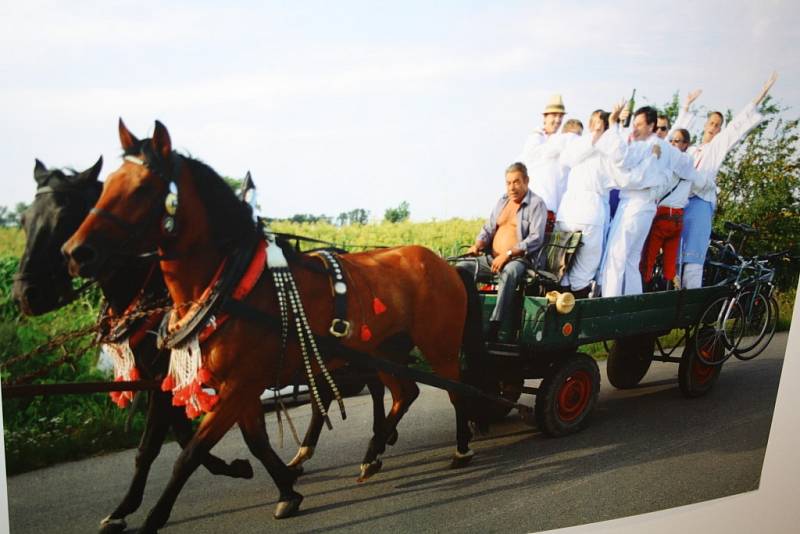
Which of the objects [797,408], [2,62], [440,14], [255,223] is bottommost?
[797,408]

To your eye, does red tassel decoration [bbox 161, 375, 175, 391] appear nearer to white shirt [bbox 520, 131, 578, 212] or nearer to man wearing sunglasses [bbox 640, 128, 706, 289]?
white shirt [bbox 520, 131, 578, 212]

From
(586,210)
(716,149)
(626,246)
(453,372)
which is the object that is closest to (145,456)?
(453,372)

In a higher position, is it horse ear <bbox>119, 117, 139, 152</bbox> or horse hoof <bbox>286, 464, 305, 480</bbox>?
horse ear <bbox>119, 117, 139, 152</bbox>

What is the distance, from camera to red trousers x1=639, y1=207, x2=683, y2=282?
4.95m

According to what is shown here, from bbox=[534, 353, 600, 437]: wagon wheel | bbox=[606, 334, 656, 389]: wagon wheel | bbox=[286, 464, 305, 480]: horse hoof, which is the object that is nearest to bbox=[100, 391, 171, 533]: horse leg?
bbox=[286, 464, 305, 480]: horse hoof

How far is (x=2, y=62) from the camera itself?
2.56 metres

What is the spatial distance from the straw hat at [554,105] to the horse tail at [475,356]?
104 centimetres

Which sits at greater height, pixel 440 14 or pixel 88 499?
pixel 440 14

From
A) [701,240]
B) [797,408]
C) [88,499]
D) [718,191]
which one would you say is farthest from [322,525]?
[797,408]

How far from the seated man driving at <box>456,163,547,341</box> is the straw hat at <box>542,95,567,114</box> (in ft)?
1.20

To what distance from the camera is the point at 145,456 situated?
305 centimetres

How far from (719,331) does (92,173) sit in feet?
14.5

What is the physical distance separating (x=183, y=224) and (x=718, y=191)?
401 cm

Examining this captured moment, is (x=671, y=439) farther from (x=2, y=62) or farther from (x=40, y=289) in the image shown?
(x=2, y=62)
